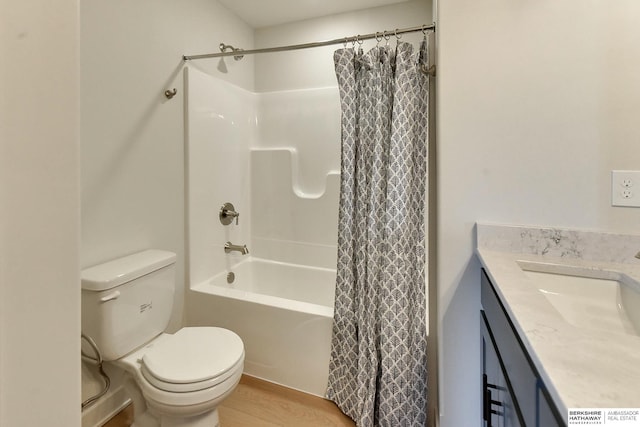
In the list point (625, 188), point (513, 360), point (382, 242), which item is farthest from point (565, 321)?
point (382, 242)

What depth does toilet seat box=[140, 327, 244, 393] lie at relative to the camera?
120 centimetres

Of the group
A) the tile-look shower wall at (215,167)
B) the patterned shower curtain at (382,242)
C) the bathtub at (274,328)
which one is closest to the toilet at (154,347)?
the bathtub at (274,328)

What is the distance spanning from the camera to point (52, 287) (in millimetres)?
466

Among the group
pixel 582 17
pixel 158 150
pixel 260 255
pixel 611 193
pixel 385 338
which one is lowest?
pixel 385 338

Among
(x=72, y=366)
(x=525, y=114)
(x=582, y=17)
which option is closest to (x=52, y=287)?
(x=72, y=366)

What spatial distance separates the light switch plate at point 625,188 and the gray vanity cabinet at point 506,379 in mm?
521

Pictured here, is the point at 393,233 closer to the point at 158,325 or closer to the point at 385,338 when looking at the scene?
the point at 385,338

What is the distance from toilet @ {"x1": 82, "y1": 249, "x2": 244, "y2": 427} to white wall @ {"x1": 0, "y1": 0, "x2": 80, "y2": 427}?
782 millimetres

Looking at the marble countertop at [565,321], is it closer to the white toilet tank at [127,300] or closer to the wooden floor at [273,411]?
the wooden floor at [273,411]

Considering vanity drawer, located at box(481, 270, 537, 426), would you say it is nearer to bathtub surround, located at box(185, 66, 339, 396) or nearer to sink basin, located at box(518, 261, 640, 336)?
sink basin, located at box(518, 261, 640, 336)

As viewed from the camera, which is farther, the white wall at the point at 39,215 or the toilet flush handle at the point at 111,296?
the toilet flush handle at the point at 111,296

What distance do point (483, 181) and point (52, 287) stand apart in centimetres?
133

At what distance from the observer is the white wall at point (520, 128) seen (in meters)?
1.08

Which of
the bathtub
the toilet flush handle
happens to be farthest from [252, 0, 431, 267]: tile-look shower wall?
the toilet flush handle
